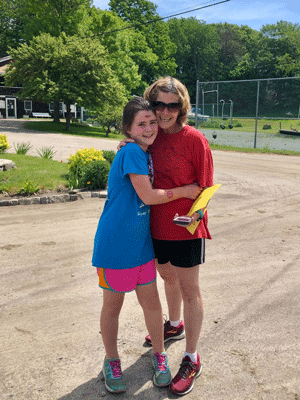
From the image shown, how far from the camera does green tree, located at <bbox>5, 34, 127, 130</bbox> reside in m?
29.1

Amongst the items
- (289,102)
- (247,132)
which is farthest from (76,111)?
(289,102)

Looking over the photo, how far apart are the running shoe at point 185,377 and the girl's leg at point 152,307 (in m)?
0.24

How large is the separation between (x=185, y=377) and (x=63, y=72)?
1191 inches

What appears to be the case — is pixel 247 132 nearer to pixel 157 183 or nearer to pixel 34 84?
pixel 34 84

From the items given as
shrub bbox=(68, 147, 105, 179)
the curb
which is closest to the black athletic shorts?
the curb

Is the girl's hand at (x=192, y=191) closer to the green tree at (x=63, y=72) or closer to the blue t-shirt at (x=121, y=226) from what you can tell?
the blue t-shirt at (x=121, y=226)

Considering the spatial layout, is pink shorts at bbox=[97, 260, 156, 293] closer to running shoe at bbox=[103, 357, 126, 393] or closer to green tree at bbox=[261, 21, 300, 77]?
running shoe at bbox=[103, 357, 126, 393]

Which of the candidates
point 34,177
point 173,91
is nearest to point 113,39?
point 34,177

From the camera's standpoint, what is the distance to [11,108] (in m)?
46.0

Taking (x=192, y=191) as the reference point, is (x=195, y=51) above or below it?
above

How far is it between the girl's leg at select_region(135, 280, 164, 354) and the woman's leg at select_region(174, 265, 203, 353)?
179 millimetres

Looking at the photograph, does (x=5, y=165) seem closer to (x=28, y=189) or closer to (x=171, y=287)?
(x=28, y=189)

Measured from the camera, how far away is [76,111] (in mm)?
51812

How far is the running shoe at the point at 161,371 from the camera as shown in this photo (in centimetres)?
251
